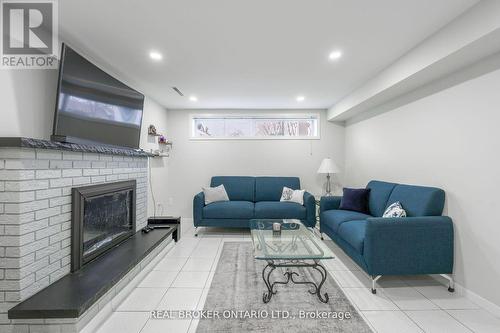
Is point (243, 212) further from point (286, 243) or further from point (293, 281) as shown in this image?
point (293, 281)

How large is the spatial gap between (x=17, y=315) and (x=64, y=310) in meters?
0.29

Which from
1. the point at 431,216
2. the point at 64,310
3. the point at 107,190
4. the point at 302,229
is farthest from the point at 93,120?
the point at 431,216

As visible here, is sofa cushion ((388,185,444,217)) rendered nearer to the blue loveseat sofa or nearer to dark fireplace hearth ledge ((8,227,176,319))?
the blue loveseat sofa

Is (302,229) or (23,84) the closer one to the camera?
(23,84)

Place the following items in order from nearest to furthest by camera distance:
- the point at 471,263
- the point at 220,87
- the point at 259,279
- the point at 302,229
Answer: the point at 471,263
the point at 259,279
the point at 302,229
the point at 220,87

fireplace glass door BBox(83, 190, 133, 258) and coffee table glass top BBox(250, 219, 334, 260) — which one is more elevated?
fireplace glass door BBox(83, 190, 133, 258)

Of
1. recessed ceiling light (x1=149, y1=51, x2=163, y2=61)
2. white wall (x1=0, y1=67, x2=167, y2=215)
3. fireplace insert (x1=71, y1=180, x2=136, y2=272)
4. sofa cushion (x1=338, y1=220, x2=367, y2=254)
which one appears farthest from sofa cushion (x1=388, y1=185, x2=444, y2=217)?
white wall (x1=0, y1=67, x2=167, y2=215)

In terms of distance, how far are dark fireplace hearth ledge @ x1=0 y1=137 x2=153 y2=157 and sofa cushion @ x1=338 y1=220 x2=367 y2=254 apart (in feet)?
9.13

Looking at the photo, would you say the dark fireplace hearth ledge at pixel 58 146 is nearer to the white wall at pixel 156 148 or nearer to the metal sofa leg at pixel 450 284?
the white wall at pixel 156 148

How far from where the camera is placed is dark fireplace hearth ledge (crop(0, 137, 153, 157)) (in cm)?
163

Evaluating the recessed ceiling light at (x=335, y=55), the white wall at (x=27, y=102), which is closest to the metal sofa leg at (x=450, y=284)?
the recessed ceiling light at (x=335, y=55)

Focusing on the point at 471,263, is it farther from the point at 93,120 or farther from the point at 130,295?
the point at 93,120

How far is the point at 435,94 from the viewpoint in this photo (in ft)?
9.01

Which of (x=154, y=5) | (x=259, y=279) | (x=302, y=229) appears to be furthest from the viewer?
(x=302, y=229)
